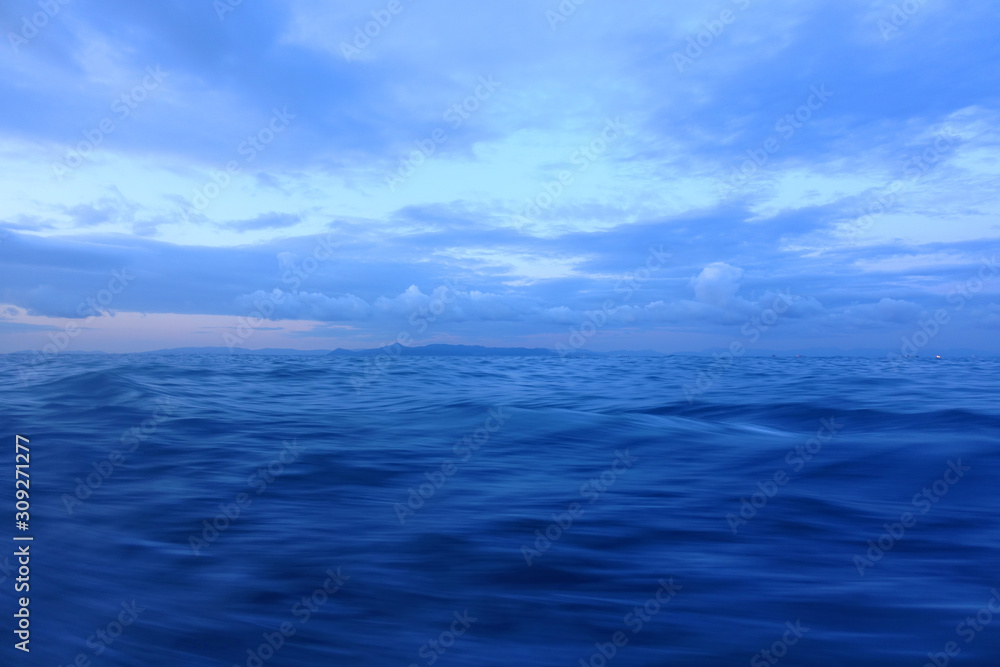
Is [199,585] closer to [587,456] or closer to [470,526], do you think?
[470,526]

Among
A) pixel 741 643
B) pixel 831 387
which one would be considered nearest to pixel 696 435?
pixel 741 643

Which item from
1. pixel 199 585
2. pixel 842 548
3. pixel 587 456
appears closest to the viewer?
pixel 199 585

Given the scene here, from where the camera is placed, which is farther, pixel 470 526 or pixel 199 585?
pixel 470 526

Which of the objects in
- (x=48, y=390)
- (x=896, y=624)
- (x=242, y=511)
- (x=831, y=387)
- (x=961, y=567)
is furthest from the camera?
(x=831, y=387)

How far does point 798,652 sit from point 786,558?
1523 mm

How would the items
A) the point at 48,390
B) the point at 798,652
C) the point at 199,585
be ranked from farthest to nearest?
the point at 48,390 < the point at 199,585 < the point at 798,652

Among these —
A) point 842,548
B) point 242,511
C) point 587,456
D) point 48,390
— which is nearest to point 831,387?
point 587,456

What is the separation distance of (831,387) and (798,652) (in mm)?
17748

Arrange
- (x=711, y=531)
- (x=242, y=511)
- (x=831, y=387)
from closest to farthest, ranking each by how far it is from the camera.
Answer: (x=711, y=531) → (x=242, y=511) → (x=831, y=387)

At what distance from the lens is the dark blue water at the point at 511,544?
3.52m

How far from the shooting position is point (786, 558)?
15.6ft

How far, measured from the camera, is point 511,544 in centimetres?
508

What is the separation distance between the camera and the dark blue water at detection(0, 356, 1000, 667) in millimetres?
3520

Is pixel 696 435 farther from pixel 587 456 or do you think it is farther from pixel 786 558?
pixel 786 558
